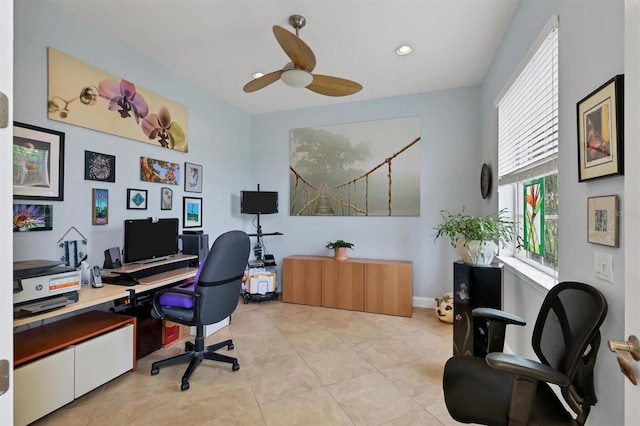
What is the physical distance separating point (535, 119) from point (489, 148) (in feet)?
4.17

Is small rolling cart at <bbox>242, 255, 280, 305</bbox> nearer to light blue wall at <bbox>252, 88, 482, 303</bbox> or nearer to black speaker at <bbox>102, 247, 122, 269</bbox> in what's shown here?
light blue wall at <bbox>252, 88, 482, 303</bbox>

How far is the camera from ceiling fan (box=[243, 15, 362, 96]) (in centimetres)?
204

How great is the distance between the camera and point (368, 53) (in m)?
2.98

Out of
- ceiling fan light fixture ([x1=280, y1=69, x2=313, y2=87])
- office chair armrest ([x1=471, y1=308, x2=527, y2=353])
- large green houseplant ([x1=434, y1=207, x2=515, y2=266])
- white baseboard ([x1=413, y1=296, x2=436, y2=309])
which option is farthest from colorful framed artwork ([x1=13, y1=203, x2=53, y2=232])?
white baseboard ([x1=413, y1=296, x2=436, y2=309])

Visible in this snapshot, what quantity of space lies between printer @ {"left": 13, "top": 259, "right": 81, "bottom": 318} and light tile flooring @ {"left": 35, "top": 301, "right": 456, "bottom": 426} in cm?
73

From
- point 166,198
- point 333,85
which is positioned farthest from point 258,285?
point 333,85

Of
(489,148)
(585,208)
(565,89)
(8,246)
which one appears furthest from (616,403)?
(489,148)

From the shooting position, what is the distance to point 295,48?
2.10m

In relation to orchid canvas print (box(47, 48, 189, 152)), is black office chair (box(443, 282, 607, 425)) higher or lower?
lower

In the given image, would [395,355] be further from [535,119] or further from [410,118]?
[410,118]

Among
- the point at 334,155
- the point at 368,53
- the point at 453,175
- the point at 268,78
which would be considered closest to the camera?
the point at 268,78

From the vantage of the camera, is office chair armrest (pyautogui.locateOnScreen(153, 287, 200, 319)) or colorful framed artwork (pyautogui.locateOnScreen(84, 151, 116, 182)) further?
colorful framed artwork (pyautogui.locateOnScreen(84, 151, 116, 182))

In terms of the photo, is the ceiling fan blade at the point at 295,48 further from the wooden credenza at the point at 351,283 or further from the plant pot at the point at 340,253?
the wooden credenza at the point at 351,283

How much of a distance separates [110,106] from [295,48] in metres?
1.88
